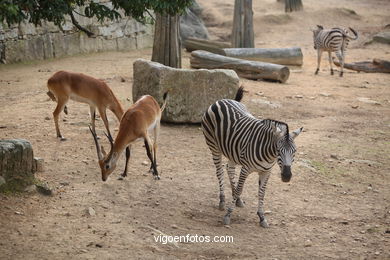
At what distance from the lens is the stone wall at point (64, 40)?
15875mm

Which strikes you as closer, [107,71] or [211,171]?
[211,171]

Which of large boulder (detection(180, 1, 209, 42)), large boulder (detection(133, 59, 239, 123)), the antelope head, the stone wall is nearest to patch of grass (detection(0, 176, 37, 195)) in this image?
the antelope head

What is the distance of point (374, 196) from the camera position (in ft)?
27.5

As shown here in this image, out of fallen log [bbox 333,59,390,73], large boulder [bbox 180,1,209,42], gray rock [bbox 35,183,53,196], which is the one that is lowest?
gray rock [bbox 35,183,53,196]

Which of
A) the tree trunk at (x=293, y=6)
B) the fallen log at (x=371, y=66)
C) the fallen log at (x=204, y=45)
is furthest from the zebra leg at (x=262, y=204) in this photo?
the tree trunk at (x=293, y=6)

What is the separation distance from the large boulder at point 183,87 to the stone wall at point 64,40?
4747 millimetres

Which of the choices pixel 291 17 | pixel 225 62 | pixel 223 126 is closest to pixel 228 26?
pixel 291 17

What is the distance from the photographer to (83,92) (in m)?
9.52

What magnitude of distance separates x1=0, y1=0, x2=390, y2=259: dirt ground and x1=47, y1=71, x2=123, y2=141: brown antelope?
0.53 meters

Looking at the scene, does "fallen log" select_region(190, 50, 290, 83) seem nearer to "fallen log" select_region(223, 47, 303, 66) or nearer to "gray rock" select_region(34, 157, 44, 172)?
"fallen log" select_region(223, 47, 303, 66)

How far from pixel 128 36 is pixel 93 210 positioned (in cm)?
1313

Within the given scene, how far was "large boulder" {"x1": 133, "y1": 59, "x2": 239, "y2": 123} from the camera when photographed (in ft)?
34.3

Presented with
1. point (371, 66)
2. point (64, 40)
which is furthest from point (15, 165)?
point (371, 66)

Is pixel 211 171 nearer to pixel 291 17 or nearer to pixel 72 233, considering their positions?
pixel 72 233
